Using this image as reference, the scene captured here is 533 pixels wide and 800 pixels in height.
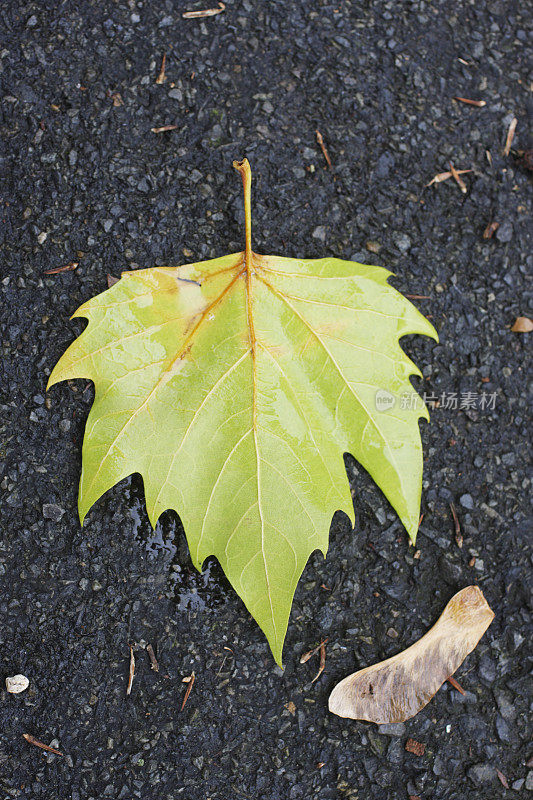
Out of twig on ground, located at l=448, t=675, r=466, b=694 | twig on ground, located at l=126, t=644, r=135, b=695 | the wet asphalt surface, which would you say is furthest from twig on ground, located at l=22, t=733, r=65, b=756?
twig on ground, located at l=448, t=675, r=466, b=694

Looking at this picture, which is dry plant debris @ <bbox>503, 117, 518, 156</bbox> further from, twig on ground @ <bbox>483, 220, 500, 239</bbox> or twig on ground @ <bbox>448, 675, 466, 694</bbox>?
twig on ground @ <bbox>448, 675, 466, 694</bbox>

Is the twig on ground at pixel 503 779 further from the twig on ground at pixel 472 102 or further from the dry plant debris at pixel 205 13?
the dry plant debris at pixel 205 13

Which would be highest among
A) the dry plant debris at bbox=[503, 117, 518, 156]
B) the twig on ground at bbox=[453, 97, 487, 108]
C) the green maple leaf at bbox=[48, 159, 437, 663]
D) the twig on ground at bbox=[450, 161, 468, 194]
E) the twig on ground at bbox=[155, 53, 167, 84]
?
the twig on ground at bbox=[155, 53, 167, 84]

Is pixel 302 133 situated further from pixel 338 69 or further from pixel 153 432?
pixel 153 432

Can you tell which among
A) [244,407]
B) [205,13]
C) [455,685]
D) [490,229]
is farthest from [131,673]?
[205,13]

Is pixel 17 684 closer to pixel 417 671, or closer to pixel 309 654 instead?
pixel 309 654

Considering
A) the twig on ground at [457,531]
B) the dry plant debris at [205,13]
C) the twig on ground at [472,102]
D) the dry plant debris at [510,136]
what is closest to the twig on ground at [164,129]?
the dry plant debris at [205,13]
